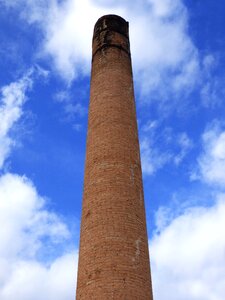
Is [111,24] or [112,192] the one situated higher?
[111,24]

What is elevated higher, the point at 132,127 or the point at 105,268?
the point at 132,127

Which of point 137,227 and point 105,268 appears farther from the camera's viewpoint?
point 137,227

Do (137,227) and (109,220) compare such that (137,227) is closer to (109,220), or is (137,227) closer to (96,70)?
(109,220)

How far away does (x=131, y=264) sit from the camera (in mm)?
7098

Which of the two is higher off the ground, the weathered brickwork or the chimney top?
the chimney top

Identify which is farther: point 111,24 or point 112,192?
point 111,24

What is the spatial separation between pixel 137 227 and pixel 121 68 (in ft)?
13.4

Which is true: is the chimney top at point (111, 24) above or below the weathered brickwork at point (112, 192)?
above

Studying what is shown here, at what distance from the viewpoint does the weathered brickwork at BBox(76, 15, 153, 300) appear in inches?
275

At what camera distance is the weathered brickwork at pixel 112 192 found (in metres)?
7.00

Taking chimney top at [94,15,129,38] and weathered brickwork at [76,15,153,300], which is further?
chimney top at [94,15,129,38]

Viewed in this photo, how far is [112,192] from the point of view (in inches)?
309

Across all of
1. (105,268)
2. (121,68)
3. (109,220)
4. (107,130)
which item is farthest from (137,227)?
(121,68)

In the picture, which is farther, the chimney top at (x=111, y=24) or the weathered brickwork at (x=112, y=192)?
the chimney top at (x=111, y=24)
